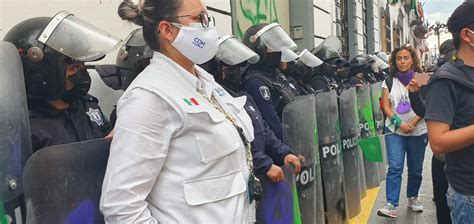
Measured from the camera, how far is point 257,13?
6.31 meters

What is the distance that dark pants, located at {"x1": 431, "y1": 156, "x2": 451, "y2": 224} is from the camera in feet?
11.0

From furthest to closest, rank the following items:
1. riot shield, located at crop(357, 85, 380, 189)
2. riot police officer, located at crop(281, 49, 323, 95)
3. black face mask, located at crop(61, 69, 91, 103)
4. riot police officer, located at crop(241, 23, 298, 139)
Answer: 1. riot shield, located at crop(357, 85, 380, 189)
2. riot police officer, located at crop(281, 49, 323, 95)
3. riot police officer, located at crop(241, 23, 298, 139)
4. black face mask, located at crop(61, 69, 91, 103)

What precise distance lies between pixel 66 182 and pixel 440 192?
2.86 metres

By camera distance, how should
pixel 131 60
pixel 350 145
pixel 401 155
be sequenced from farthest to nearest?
pixel 401 155 < pixel 350 145 < pixel 131 60

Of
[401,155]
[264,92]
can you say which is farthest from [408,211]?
[264,92]

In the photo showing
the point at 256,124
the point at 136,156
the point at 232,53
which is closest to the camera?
the point at 136,156

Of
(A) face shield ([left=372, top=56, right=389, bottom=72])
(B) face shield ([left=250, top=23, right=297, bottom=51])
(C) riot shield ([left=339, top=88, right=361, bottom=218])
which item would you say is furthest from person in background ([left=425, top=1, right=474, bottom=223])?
(A) face shield ([left=372, top=56, right=389, bottom=72])

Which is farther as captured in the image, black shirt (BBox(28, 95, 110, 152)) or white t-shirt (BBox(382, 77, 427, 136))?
white t-shirt (BBox(382, 77, 427, 136))

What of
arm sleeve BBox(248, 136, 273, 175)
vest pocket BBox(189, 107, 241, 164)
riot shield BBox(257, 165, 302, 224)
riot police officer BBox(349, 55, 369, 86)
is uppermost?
vest pocket BBox(189, 107, 241, 164)

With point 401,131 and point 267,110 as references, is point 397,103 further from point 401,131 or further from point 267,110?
point 267,110

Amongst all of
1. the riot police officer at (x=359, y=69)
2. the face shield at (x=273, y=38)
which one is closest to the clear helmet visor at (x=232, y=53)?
the face shield at (x=273, y=38)

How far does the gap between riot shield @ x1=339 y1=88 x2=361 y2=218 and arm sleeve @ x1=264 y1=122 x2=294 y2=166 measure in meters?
1.34

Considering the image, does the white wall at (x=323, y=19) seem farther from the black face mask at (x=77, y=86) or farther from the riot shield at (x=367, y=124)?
the black face mask at (x=77, y=86)

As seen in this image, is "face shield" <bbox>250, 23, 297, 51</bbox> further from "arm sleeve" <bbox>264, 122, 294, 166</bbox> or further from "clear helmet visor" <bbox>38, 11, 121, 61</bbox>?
"clear helmet visor" <bbox>38, 11, 121, 61</bbox>
